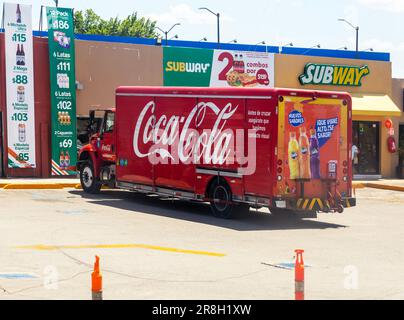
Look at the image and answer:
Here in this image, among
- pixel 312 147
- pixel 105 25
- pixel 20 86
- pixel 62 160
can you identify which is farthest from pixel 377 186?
pixel 105 25

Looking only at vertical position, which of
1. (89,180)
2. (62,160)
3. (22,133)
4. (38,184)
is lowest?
(38,184)

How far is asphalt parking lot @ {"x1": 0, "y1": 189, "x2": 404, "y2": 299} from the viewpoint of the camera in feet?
33.3

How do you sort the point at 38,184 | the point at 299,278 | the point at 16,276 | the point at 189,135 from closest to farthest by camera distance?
1. the point at 299,278
2. the point at 16,276
3. the point at 189,135
4. the point at 38,184

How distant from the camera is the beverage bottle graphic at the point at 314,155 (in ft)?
58.1

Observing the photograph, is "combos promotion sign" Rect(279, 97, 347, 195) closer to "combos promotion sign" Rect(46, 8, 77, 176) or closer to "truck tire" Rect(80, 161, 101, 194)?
"truck tire" Rect(80, 161, 101, 194)

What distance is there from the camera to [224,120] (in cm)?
1808

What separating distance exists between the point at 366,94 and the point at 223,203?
1961 centimetres

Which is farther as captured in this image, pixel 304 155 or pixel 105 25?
pixel 105 25

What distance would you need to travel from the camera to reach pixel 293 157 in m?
17.4

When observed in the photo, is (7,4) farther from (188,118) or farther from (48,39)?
(188,118)

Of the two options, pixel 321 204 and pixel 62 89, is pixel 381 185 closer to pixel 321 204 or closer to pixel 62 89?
pixel 321 204

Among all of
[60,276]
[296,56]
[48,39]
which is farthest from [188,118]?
[296,56]

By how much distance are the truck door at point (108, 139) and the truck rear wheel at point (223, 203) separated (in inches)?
188
